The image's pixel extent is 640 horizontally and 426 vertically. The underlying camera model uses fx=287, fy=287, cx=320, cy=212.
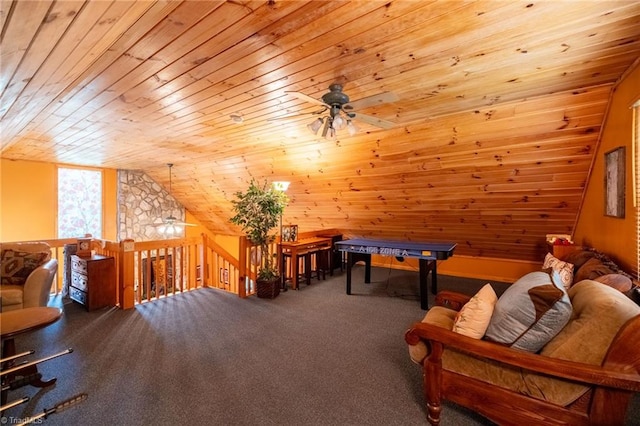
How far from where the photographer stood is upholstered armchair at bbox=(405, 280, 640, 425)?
4.54 feet

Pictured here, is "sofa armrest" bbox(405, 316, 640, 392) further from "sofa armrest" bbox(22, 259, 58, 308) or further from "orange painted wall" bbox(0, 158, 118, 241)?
"orange painted wall" bbox(0, 158, 118, 241)

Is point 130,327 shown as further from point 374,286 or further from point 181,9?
point 374,286

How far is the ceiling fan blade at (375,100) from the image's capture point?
2088 mm

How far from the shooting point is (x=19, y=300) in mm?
3049

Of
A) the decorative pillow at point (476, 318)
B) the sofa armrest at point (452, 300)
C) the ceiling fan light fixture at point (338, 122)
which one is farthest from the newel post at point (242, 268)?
the decorative pillow at point (476, 318)

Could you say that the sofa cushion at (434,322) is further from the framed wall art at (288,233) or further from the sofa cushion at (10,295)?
the sofa cushion at (10,295)

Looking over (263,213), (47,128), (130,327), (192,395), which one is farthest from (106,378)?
(47,128)

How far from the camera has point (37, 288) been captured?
3092 mm

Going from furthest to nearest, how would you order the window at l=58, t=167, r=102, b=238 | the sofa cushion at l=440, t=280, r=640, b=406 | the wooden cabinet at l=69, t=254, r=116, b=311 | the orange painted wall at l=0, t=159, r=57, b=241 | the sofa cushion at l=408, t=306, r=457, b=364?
the window at l=58, t=167, r=102, b=238, the orange painted wall at l=0, t=159, r=57, b=241, the wooden cabinet at l=69, t=254, r=116, b=311, the sofa cushion at l=408, t=306, r=457, b=364, the sofa cushion at l=440, t=280, r=640, b=406

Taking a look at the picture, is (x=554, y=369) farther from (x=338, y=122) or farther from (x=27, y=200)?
(x=27, y=200)

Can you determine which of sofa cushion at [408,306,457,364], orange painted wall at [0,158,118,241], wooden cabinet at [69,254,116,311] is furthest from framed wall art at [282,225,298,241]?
orange painted wall at [0,158,118,241]

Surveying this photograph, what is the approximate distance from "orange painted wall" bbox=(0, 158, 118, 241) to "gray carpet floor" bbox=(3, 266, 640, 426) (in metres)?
2.43

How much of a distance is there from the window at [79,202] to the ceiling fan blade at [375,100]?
663 cm

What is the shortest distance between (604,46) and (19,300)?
567cm
